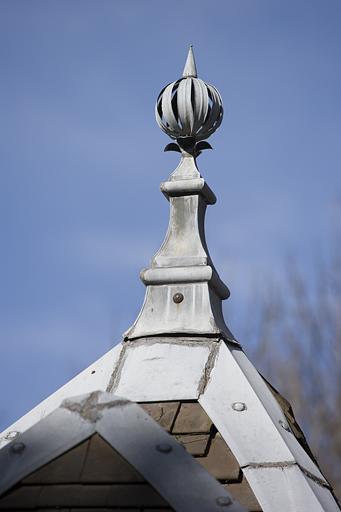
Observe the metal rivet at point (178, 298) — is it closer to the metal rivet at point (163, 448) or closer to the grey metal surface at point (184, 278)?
the grey metal surface at point (184, 278)

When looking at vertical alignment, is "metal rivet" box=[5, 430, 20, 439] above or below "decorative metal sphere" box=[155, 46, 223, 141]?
below

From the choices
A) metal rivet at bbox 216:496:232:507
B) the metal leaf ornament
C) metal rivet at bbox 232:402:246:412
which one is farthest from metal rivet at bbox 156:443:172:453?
the metal leaf ornament

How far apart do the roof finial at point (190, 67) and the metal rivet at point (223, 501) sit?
3397 mm

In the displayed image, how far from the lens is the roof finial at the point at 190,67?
6598mm

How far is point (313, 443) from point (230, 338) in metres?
12.4

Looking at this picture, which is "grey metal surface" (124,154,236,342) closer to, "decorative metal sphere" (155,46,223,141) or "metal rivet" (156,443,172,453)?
"decorative metal sphere" (155,46,223,141)

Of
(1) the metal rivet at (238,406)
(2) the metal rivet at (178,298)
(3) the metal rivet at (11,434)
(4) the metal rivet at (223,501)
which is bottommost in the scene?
(4) the metal rivet at (223,501)

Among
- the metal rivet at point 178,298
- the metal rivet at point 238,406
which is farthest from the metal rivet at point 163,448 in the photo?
the metal rivet at point 178,298

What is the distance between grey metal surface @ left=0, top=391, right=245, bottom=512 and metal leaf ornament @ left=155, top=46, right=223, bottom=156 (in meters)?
2.58

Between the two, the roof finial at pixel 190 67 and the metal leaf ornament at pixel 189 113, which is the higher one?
the roof finial at pixel 190 67

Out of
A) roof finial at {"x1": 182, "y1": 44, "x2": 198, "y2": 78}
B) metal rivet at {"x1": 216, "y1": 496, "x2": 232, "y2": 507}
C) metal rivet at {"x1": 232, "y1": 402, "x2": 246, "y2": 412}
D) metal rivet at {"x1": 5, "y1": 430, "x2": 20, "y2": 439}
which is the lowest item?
metal rivet at {"x1": 216, "y1": 496, "x2": 232, "y2": 507}

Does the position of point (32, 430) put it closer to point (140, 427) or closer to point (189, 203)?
point (140, 427)

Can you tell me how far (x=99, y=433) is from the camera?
3.93m

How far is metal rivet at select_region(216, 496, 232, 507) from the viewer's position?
145 inches
